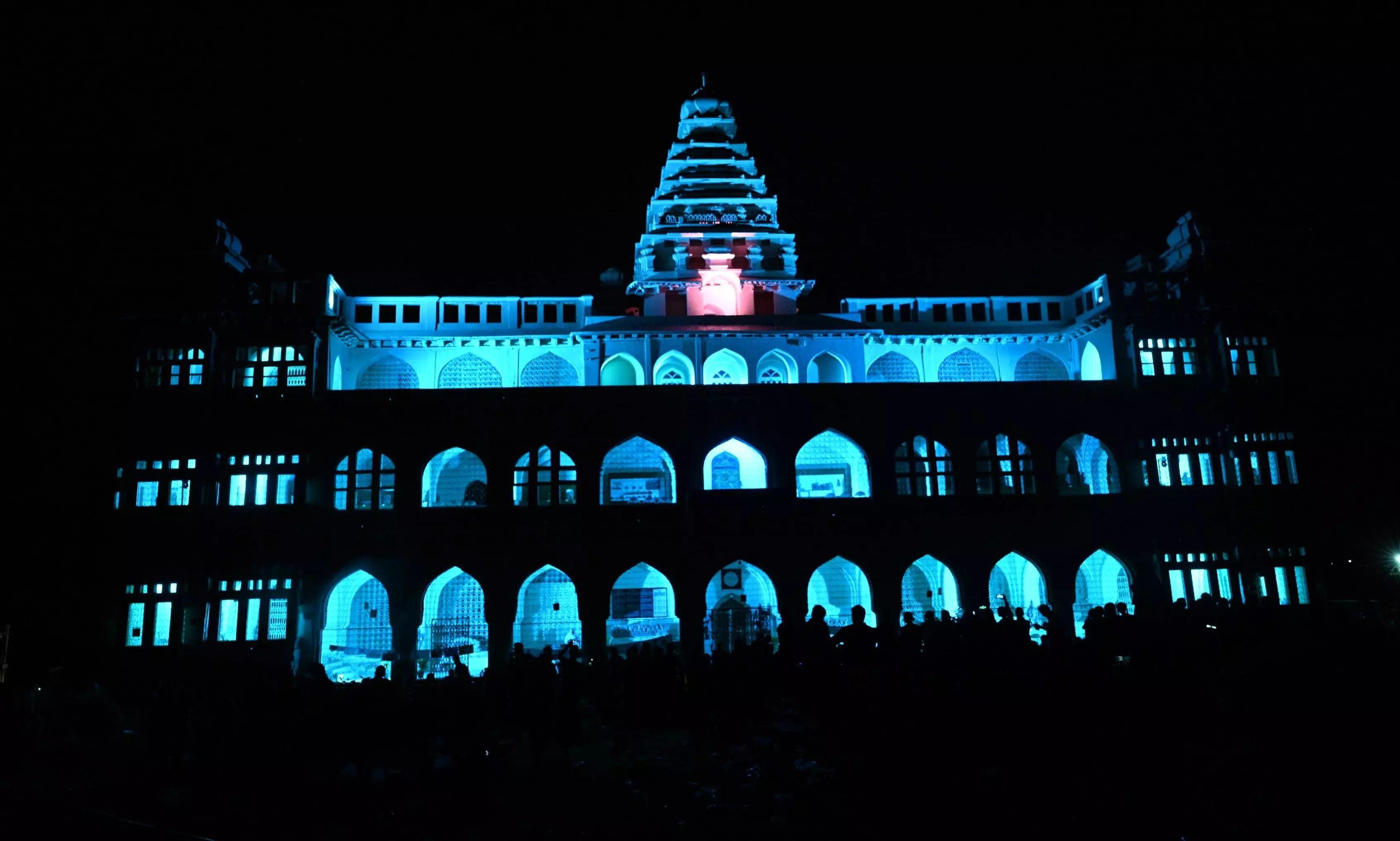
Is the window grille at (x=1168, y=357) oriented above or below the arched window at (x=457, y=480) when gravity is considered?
above

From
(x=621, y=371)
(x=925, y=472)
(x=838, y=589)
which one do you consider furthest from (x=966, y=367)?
(x=621, y=371)

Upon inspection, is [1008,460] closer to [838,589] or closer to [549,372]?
[838,589]

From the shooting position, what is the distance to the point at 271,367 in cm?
2642

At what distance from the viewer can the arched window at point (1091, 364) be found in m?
33.4

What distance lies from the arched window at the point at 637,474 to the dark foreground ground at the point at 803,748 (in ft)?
40.5

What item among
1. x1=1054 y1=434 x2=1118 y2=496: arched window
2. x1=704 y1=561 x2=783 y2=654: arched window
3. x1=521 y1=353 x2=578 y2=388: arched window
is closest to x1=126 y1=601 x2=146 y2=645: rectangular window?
x1=704 y1=561 x2=783 y2=654: arched window

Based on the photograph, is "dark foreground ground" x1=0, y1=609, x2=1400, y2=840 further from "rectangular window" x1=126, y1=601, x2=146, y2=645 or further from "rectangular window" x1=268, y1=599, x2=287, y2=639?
"rectangular window" x1=126, y1=601, x2=146, y2=645

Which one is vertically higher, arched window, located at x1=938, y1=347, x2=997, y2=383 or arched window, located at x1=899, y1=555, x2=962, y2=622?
arched window, located at x1=938, y1=347, x2=997, y2=383

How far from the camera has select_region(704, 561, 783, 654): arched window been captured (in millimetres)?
24188

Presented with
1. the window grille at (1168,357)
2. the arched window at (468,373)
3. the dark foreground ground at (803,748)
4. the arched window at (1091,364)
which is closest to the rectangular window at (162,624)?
the dark foreground ground at (803,748)

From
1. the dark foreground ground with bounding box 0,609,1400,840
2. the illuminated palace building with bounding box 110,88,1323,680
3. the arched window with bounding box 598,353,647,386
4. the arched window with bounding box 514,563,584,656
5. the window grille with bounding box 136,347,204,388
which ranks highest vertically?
the arched window with bounding box 598,353,647,386

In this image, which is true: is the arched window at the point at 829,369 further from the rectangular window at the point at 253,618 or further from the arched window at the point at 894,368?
the rectangular window at the point at 253,618

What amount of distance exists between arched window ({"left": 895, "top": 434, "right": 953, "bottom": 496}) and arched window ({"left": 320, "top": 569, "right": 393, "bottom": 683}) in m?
14.7

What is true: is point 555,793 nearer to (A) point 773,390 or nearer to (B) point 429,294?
(A) point 773,390
